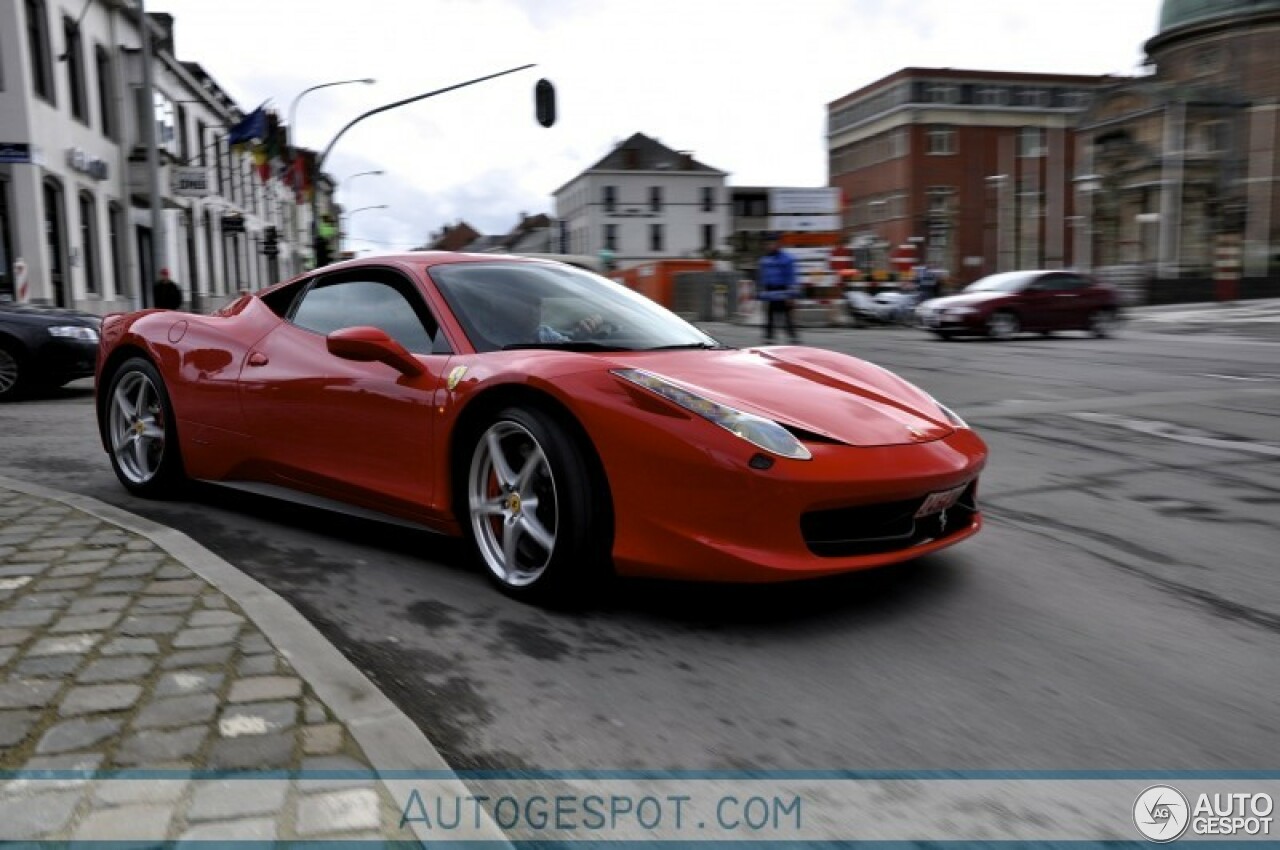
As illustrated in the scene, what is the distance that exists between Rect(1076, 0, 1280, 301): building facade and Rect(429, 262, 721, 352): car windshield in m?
40.7

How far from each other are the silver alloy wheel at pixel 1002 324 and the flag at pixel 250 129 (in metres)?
18.5

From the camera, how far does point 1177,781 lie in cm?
228

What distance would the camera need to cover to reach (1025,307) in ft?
68.0

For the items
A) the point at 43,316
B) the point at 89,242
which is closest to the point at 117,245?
the point at 89,242

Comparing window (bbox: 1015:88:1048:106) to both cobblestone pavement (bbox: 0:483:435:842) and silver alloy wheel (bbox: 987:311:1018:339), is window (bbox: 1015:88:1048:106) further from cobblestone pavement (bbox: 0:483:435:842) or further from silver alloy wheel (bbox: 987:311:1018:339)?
cobblestone pavement (bbox: 0:483:435:842)

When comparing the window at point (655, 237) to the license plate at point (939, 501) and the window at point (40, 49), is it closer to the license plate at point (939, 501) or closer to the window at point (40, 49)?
the window at point (40, 49)

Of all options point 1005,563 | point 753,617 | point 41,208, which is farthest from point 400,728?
point 41,208

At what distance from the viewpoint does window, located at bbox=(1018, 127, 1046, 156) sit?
6850cm

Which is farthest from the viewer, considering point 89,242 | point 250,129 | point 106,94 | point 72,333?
point 250,129

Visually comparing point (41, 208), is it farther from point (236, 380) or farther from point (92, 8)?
point (236, 380)

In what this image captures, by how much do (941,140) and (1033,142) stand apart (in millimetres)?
6964

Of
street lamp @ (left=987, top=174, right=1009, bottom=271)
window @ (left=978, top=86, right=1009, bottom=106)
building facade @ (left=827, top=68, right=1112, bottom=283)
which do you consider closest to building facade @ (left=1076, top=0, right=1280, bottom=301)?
street lamp @ (left=987, top=174, right=1009, bottom=271)

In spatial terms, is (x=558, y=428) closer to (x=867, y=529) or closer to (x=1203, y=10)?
(x=867, y=529)

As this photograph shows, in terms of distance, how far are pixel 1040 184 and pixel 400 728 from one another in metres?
73.2
